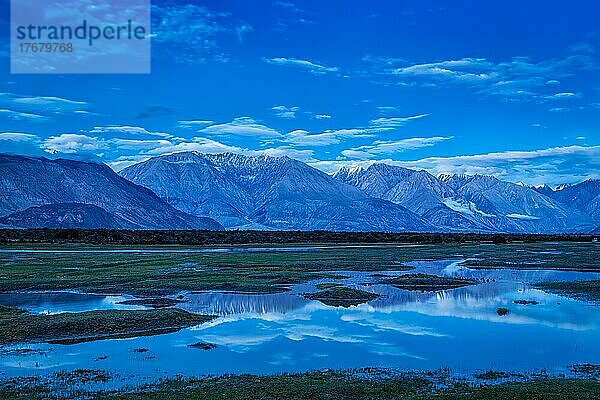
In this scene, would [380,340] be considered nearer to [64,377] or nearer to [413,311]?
[413,311]

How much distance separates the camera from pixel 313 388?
22062mm

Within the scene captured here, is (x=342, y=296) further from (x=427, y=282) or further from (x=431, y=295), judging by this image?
(x=427, y=282)

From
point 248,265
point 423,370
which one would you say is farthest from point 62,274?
point 423,370

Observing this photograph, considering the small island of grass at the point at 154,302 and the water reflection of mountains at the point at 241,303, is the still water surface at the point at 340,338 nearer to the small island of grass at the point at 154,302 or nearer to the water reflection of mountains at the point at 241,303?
the water reflection of mountains at the point at 241,303

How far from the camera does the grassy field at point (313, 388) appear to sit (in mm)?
21000

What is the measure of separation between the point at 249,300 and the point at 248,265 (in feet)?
85.7

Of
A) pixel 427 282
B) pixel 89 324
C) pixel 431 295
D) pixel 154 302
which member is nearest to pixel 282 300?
pixel 154 302

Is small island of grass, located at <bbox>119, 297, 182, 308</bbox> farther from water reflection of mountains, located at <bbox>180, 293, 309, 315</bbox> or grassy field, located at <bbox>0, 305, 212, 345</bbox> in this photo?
grassy field, located at <bbox>0, 305, 212, 345</bbox>

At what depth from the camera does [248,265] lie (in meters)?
71.2

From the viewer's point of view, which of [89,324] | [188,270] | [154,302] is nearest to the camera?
[89,324]

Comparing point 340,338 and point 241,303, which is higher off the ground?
point 241,303

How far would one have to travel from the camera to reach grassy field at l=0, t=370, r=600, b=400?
2100cm

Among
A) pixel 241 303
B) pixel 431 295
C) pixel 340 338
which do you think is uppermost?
pixel 241 303

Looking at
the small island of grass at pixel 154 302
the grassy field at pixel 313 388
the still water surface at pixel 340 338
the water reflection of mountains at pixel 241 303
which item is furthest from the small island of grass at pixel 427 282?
the grassy field at pixel 313 388
